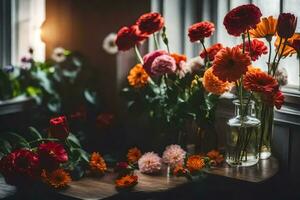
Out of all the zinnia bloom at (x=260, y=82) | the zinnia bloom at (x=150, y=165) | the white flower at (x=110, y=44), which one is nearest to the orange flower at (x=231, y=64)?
the zinnia bloom at (x=260, y=82)

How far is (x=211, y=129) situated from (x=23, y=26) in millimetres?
1321

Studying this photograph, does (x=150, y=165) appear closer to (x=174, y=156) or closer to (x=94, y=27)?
(x=174, y=156)

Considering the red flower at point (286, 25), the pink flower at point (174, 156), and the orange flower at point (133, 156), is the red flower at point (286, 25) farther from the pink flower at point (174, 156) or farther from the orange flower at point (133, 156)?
the orange flower at point (133, 156)

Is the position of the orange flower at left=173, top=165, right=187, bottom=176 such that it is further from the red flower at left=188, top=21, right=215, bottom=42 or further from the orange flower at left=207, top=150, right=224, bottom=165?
the red flower at left=188, top=21, right=215, bottom=42

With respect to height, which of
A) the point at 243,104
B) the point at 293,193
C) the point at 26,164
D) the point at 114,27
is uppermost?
the point at 114,27

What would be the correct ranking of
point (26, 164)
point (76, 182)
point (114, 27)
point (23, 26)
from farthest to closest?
point (23, 26), point (114, 27), point (76, 182), point (26, 164)

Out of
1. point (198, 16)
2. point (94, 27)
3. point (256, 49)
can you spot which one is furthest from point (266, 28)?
point (94, 27)

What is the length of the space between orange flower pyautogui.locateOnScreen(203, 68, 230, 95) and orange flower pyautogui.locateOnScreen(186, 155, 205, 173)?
0.28 meters

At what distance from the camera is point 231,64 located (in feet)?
7.23

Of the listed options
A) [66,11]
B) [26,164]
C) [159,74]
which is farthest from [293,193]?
[66,11]

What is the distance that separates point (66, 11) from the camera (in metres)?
3.21

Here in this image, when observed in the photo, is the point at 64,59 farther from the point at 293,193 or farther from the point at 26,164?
the point at 293,193

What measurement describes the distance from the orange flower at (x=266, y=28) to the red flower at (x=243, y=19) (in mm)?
95

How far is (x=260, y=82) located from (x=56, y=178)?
2.79 ft
